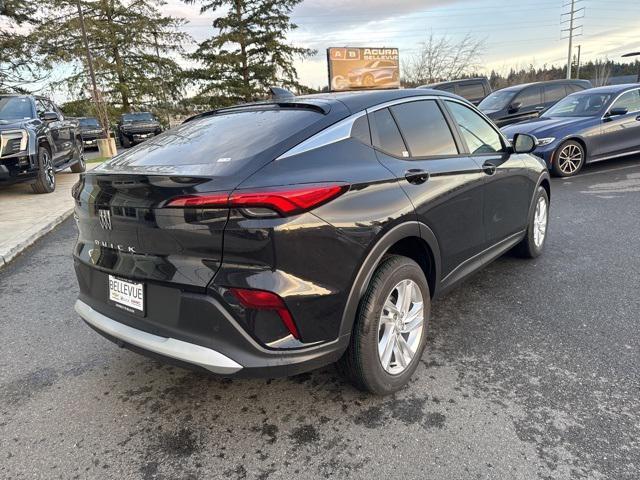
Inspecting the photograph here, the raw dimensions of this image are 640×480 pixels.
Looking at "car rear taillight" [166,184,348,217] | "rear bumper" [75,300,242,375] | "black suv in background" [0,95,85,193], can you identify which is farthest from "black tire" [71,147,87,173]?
"car rear taillight" [166,184,348,217]

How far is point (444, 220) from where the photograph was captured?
2906 mm

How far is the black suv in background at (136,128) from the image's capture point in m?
23.2

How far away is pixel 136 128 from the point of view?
23188 millimetres

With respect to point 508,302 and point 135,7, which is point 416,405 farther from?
point 135,7

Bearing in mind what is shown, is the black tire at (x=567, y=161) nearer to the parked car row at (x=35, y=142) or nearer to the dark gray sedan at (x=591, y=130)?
the dark gray sedan at (x=591, y=130)

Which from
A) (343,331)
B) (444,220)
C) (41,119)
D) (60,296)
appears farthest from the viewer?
(41,119)

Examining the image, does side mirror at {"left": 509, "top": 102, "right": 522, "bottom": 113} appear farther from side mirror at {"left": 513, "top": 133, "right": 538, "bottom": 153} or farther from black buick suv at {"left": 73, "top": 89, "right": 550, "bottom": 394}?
black buick suv at {"left": 73, "top": 89, "right": 550, "bottom": 394}

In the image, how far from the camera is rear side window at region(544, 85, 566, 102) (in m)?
13.0

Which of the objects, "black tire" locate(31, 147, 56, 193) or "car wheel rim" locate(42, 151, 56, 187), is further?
"car wheel rim" locate(42, 151, 56, 187)

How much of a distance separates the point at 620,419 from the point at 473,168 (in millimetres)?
1722

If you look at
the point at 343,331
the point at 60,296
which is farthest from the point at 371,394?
the point at 60,296

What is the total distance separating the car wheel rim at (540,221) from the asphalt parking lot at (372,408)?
782 millimetres

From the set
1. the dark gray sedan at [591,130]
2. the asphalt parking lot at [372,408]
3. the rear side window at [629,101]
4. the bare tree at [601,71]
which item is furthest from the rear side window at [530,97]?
the bare tree at [601,71]

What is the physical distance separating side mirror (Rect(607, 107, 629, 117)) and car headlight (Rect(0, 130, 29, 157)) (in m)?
10.4
